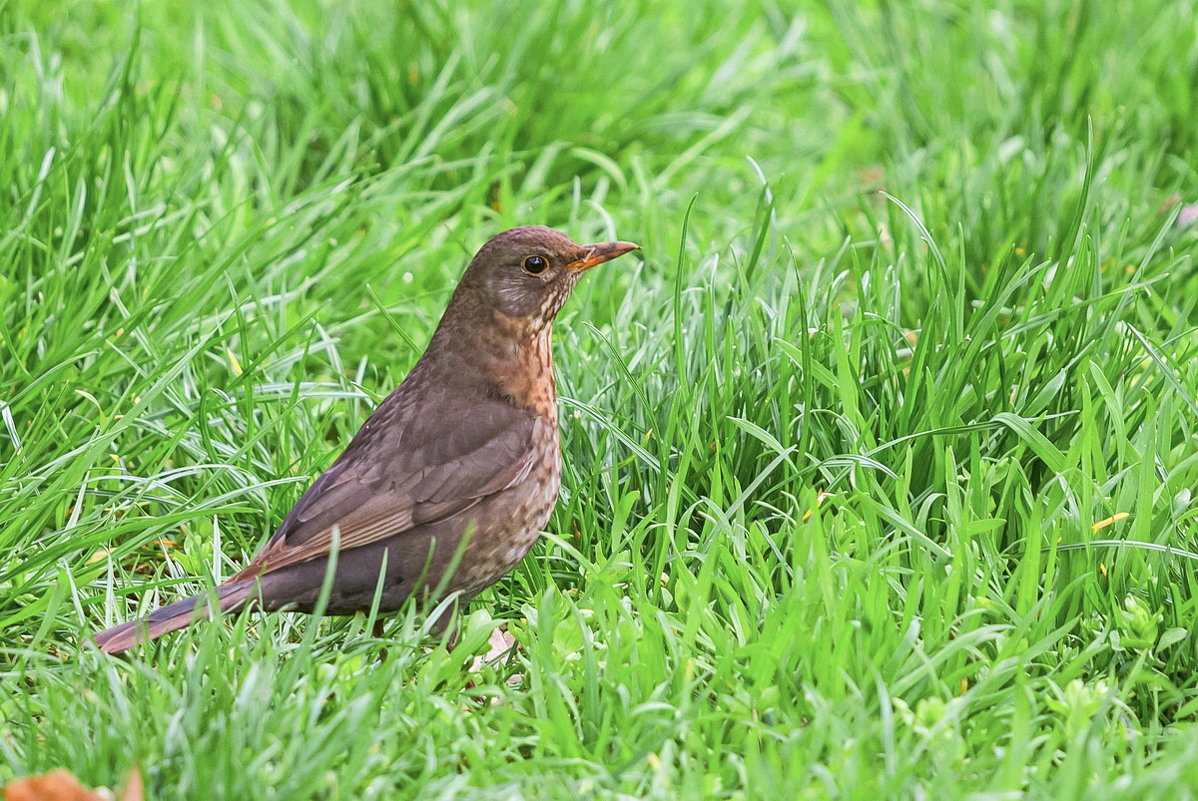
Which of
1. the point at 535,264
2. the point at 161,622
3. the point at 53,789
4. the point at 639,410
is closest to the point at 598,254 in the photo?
the point at 535,264

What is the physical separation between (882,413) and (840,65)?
10.9 feet

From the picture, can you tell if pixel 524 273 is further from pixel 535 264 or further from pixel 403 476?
pixel 403 476

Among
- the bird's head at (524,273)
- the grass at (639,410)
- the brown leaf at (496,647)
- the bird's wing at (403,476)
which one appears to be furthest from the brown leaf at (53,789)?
the bird's head at (524,273)

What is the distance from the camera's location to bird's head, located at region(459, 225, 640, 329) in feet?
11.8

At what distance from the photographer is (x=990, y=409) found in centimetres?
362

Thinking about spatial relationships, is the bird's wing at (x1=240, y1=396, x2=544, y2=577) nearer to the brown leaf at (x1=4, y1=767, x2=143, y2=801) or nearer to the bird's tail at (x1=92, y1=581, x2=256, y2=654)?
the bird's tail at (x1=92, y1=581, x2=256, y2=654)

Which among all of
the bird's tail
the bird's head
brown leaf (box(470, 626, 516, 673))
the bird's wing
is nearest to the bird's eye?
the bird's head

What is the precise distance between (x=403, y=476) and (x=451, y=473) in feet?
0.36

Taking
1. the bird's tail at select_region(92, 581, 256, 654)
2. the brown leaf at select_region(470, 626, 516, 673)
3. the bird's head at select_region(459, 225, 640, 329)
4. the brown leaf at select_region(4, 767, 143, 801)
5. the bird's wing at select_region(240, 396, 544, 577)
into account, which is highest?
the bird's head at select_region(459, 225, 640, 329)

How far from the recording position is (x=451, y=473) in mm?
3365

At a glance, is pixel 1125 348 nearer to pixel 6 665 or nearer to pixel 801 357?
pixel 801 357

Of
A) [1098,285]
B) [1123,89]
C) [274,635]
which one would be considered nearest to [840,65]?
[1123,89]

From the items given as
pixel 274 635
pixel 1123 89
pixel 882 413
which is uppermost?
pixel 1123 89

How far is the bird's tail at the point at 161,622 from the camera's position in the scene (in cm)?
292
